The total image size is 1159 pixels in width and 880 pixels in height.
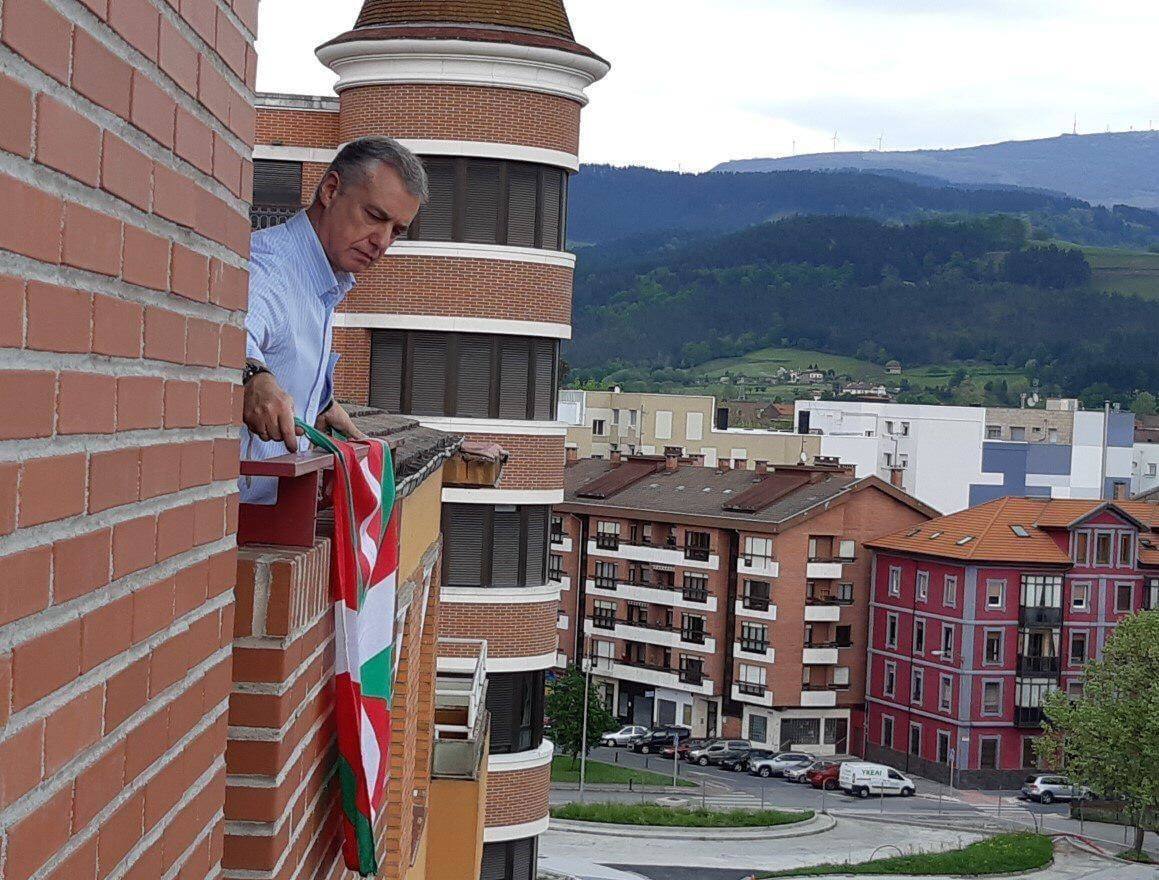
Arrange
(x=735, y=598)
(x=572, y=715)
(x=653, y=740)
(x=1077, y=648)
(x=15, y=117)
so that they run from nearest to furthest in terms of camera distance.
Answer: (x=15, y=117) → (x=572, y=715) → (x=1077, y=648) → (x=735, y=598) → (x=653, y=740)

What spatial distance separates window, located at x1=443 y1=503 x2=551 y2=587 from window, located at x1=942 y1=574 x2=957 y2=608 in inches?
1743

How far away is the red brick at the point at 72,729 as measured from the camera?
187cm

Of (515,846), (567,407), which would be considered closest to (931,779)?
(567,407)

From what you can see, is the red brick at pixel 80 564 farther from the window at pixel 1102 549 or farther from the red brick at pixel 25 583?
the window at pixel 1102 549

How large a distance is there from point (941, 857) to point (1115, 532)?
21.5 metres

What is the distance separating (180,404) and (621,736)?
232ft

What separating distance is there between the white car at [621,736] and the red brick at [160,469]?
70054 mm

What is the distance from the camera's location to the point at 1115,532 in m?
67.4

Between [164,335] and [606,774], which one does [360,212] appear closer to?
[164,335]

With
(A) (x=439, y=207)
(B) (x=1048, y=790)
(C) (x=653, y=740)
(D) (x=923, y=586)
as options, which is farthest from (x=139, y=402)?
(C) (x=653, y=740)

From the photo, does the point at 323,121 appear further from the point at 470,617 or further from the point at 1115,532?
the point at 1115,532

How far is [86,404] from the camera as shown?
1.96 meters

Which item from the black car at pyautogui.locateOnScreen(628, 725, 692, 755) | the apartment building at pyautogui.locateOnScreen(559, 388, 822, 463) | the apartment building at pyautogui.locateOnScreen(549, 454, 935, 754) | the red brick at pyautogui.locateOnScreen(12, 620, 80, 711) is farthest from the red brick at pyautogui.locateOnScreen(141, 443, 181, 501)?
the apartment building at pyautogui.locateOnScreen(559, 388, 822, 463)

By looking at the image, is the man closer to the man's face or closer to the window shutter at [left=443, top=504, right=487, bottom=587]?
the man's face
